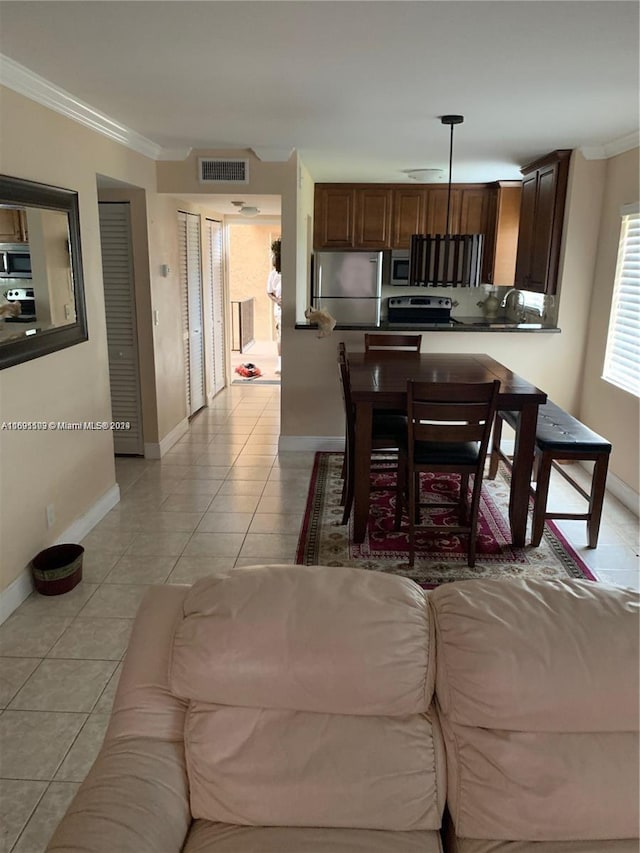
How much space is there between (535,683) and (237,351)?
9.85 meters

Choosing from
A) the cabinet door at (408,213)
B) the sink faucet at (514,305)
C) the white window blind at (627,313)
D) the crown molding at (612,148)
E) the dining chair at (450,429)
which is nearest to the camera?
the dining chair at (450,429)

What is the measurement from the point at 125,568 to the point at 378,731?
2.34m

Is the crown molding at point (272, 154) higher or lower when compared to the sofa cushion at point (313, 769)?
higher

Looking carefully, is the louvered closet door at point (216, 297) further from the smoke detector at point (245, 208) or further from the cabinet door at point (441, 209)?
the cabinet door at point (441, 209)

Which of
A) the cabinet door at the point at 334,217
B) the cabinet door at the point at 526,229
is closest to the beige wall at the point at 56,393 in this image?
the cabinet door at the point at 334,217

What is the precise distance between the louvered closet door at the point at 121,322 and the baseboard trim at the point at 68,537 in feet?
2.80

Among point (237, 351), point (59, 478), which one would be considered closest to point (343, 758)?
point (59, 478)

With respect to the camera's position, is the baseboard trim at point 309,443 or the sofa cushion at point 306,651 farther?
the baseboard trim at point 309,443

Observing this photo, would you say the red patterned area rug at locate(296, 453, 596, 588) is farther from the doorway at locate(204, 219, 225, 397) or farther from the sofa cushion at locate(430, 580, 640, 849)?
the doorway at locate(204, 219, 225, 397)

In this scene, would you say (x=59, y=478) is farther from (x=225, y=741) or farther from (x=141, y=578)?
(x=225, y=741)

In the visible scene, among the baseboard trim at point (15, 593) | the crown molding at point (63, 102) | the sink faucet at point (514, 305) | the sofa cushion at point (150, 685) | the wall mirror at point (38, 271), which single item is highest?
the crown molding at point (63, 102)

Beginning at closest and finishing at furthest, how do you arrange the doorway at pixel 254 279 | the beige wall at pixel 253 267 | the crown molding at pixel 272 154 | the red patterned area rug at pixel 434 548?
the red patterned area rug at pixel 434 548 < the crown molding at pixel 272 154 < the doorway at pixel 254 279 < the beige wall at pixel 253 267

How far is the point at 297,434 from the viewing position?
523 cm

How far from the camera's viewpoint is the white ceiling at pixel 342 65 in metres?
2.07
